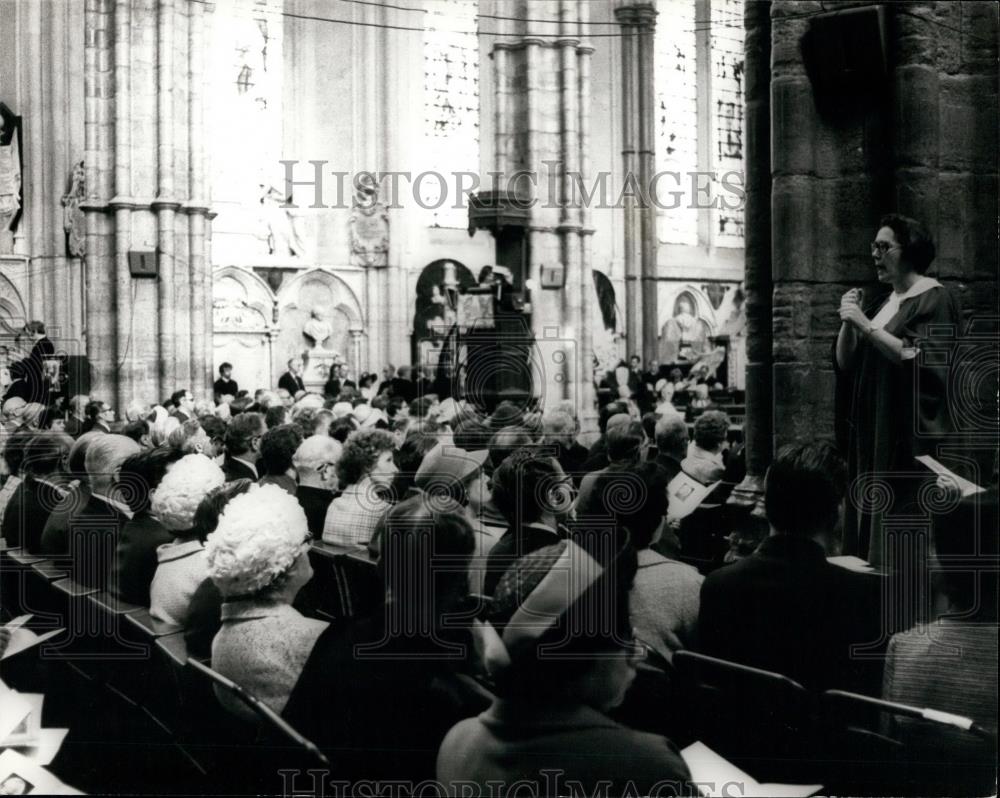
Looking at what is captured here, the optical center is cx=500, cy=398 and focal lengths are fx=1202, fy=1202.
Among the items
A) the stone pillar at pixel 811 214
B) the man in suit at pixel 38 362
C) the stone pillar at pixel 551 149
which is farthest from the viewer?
the stone pillar at pixel 551 149

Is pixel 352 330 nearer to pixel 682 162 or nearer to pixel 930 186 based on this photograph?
pixel 682 162

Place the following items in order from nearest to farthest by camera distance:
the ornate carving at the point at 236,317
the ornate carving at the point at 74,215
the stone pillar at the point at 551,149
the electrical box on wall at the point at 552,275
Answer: the stone pillar at the point at 551,149
the electrical box on wall at the point at 552,275
the ornate carving at the point at 74,215
the ornate carving at the point at 236,317

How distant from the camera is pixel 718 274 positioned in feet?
79.6

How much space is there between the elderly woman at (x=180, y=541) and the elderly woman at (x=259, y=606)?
1.89 ft

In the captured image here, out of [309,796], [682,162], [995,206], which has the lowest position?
[309,796]

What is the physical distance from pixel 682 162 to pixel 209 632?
69.8ft

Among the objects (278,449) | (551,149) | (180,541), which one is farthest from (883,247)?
(551,149)

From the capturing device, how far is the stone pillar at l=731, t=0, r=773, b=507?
17.4 ft

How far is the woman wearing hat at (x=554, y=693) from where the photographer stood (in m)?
2.83

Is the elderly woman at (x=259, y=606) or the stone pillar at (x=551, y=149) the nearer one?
the elderly woman at (x=259, y=606)

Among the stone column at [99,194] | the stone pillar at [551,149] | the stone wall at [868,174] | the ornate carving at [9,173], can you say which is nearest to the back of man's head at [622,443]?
the stone wall at [868,174]

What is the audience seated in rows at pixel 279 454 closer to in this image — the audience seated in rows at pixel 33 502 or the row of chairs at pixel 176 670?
the audience seated in rows at pixel 33 502

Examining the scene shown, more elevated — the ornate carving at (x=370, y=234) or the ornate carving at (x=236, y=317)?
the ornate carving at (x=370, y=234)

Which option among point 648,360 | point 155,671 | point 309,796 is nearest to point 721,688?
point 309,796
